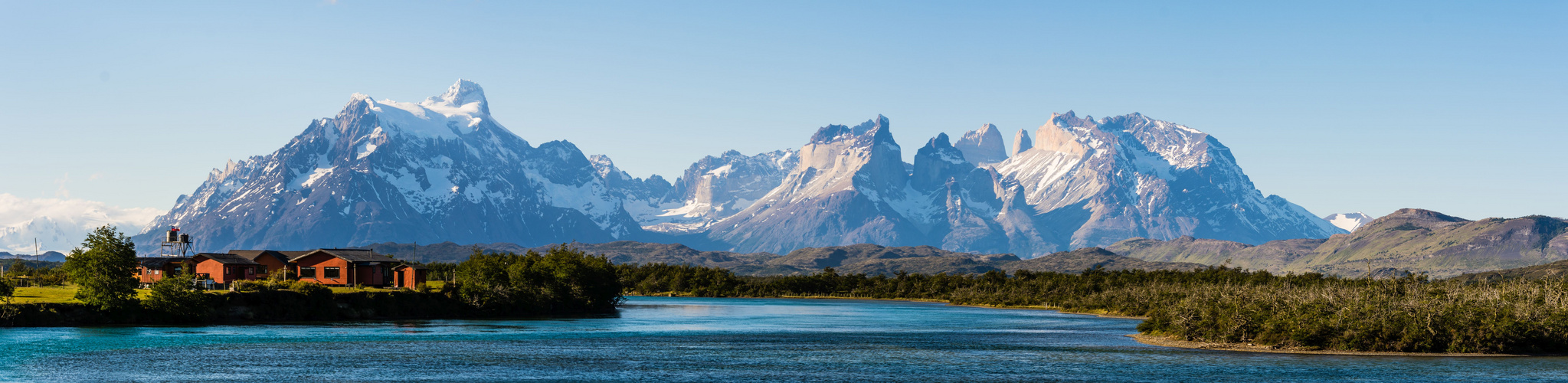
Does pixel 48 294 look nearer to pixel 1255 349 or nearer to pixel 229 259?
pixel 229 259

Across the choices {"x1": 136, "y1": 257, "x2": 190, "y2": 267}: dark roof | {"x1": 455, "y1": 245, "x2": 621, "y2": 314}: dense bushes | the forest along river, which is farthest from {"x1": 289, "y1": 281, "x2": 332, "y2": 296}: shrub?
{"x1": 136, "y1": 257, "x2": 190, "y2": 267}: dark roof

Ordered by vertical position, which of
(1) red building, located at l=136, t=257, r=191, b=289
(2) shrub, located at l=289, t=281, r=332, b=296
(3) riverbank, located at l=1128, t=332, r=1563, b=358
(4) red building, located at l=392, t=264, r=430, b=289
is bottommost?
(3) riverbank, located at l=1128, t=332, r=1563, b=358

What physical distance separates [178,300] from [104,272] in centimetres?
762

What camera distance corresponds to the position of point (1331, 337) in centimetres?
10062

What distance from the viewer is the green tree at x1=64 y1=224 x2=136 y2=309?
390 feet

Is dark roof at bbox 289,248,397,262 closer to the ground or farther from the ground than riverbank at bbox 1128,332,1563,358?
farther from the ground

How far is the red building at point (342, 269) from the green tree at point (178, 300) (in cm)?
3791

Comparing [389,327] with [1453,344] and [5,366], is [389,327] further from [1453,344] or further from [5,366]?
[1453,344]

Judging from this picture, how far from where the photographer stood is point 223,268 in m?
166

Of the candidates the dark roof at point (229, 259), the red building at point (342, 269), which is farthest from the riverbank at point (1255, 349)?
the dark roof at point (229, 259)

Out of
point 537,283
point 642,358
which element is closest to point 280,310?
point 537,283

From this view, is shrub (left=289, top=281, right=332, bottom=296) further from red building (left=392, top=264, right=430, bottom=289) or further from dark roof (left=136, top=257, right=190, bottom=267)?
dark roof (left=136, top=257, right=190, bottom=267)

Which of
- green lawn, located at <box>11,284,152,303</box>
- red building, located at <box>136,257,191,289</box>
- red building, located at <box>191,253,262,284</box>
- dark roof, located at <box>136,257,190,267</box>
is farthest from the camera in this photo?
dark roof, located at <box>136,257,190,267</box>

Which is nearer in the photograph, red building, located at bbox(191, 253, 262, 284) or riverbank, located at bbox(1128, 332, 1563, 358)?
riverbank, located at bbox(1128, 332, 1563, 358)
